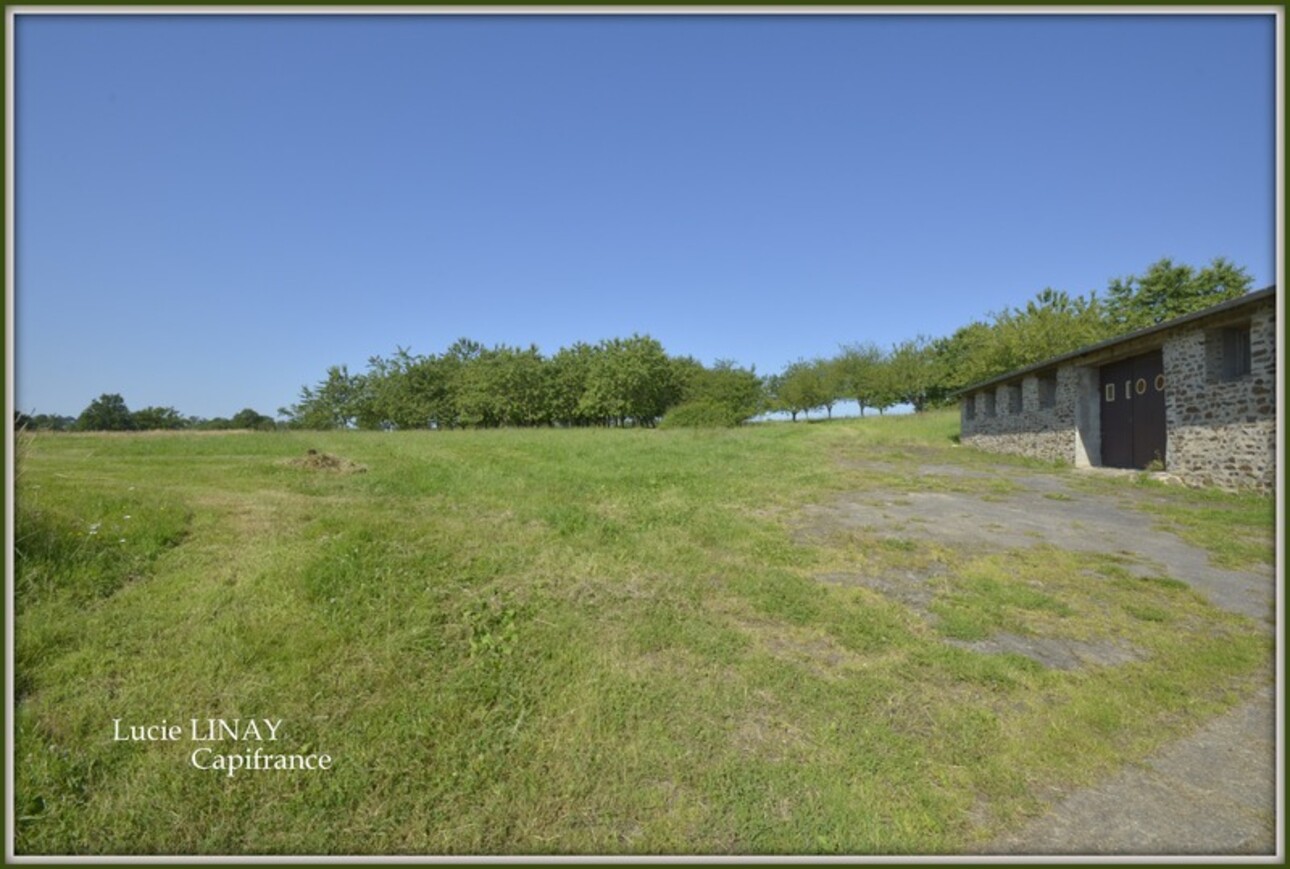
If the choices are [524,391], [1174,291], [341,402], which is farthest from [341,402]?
[1174,291]

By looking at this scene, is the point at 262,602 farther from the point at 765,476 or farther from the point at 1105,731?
the point at 765,476

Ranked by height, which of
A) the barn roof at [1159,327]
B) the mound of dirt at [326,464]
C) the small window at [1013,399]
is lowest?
the mound of dirt at [326,464]

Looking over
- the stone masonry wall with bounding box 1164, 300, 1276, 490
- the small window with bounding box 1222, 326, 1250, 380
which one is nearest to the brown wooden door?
the stone masonry wall with bounding box 1164, 300, 1276, 490

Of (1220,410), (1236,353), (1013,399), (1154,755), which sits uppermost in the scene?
(1236,353)

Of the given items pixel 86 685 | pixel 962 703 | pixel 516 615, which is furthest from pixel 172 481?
pixel 962 703

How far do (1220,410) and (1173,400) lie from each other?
171cm

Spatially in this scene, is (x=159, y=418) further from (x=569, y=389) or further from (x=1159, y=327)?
(x=1159, y=327)

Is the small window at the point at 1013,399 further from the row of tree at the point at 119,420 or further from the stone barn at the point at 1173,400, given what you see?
the row of tree at the point at 119,420

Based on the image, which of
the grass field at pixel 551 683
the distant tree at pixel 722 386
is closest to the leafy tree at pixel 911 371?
the distant tree at pixel 722 386

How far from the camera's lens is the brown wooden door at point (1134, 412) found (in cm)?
1552

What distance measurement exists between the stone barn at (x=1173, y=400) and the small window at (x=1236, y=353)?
0.07 ft

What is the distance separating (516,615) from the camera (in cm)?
481

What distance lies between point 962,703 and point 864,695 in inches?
25.6

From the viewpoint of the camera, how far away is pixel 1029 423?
74.9ft
